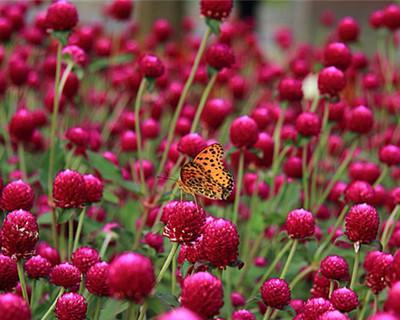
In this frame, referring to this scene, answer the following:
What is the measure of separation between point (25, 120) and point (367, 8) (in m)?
6.86

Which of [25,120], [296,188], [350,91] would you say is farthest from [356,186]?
[350,91]

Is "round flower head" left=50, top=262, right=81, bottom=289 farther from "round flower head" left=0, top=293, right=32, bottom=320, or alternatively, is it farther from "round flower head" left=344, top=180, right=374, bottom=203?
"round flower head" left=344, top=180, right=374, bottom=203

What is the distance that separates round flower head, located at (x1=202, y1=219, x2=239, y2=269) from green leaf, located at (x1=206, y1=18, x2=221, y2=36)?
36.2 inches

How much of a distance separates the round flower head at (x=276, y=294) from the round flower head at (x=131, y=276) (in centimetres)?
50

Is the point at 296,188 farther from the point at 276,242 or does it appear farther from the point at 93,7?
the point at 93,7

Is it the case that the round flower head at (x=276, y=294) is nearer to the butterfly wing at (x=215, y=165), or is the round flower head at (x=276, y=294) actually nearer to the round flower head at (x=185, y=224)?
the round flower head at (x=185, y=224)

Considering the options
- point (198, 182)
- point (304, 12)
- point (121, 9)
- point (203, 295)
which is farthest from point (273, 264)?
point (304, 12)

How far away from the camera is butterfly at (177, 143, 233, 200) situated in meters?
1.63

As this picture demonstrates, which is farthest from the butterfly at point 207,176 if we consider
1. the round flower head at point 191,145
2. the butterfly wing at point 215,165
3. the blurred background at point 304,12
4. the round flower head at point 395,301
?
the blurred background at point 304,12

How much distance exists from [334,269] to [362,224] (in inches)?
4.5

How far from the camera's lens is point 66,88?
262cm

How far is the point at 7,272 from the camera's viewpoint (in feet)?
4.56

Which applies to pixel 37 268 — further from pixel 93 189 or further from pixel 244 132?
pixel 244 132

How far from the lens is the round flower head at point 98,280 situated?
56.2 inches
